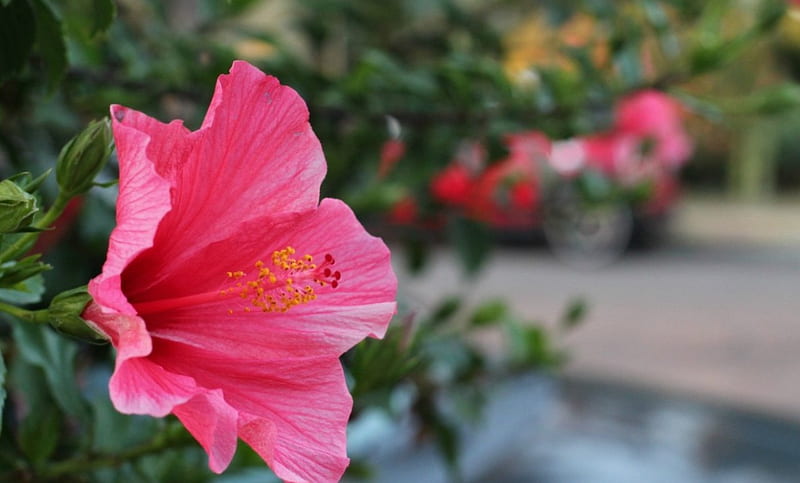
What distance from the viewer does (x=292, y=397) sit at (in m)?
0.37

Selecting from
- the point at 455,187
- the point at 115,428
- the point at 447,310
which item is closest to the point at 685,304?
the point at 455,187

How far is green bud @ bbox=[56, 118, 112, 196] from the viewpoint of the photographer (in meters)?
0.37

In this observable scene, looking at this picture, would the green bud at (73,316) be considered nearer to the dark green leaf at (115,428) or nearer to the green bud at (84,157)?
the green bud at (84,157)

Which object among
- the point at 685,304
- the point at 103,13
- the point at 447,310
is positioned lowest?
the point at 685,304

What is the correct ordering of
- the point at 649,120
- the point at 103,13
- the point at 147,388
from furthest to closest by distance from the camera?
the point at 649,120, the point at 103,13, the point at 147,388

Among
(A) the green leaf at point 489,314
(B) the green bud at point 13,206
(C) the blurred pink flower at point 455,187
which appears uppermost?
(B) the green bud at point 13,206

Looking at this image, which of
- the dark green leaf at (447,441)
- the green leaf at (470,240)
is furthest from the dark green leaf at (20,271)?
the green leaf at (470,240)

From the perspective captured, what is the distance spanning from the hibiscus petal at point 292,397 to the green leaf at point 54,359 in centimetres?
18

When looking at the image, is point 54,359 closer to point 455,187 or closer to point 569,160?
point 455,187

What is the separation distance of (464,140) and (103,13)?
1.93 ft

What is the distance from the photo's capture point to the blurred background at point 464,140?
750 mm

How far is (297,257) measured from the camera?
1.26 feet

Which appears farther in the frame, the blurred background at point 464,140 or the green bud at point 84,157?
the blurred background at point 464,140

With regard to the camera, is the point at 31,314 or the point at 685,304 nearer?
the point at 31,314
